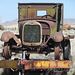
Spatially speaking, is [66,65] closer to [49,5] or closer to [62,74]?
[62,74]

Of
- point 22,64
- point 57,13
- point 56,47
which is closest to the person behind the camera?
point 22,64

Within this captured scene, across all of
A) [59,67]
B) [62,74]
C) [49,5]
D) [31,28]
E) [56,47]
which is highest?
[49,5]

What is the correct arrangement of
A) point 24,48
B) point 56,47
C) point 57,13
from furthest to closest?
1. point 57,13
2. point 24,48
3. point 56,47

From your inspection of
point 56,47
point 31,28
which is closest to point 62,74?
point 56,47

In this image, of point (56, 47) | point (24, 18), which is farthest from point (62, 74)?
point (24, 18)

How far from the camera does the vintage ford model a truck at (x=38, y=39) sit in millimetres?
5969

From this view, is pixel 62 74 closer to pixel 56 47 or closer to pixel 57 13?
pixel 56 47

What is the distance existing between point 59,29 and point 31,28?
1933mm

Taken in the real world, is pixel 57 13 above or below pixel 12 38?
above

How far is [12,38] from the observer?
23.3 feet

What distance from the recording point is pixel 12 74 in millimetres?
7430

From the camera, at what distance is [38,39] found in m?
6.76

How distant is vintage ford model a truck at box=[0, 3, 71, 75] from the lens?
5.97 m

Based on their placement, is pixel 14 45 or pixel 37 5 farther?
pixel 37 5
